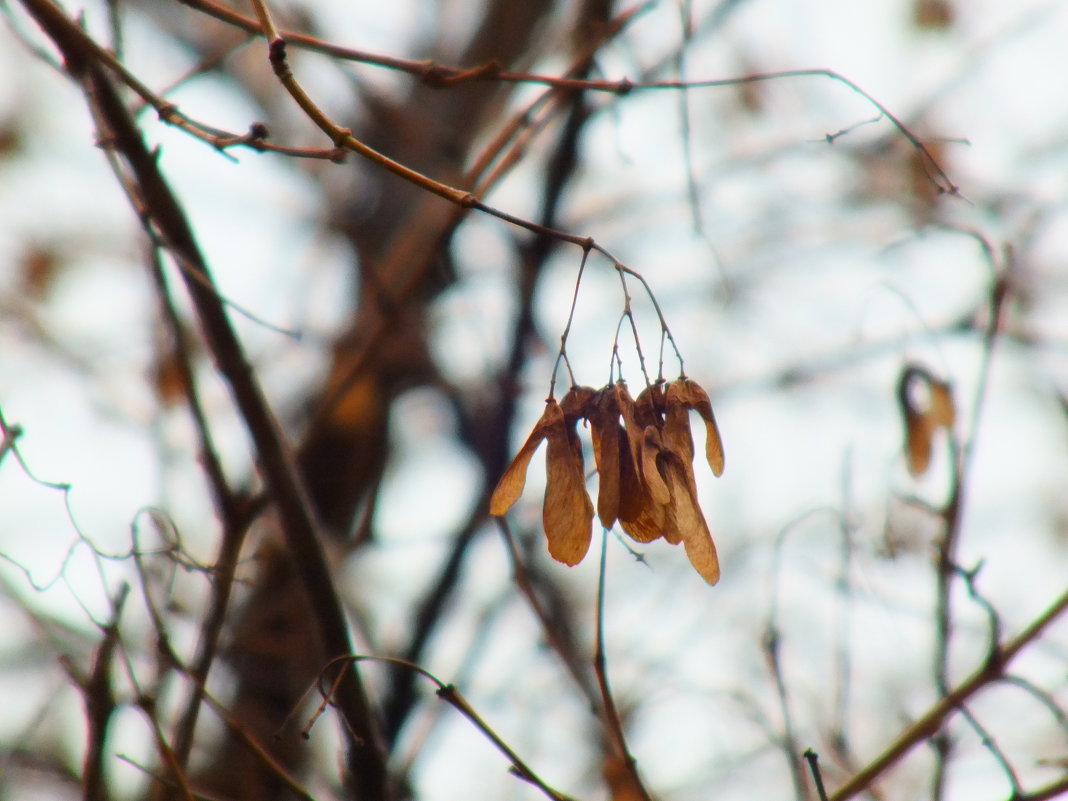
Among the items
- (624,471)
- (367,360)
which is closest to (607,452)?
(624,471)

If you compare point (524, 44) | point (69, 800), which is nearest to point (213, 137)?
point (69, 800)

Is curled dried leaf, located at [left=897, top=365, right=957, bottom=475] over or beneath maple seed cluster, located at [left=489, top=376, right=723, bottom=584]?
over

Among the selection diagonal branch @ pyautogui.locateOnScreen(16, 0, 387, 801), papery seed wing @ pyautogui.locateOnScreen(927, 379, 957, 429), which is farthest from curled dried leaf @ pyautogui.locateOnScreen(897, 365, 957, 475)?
diagonal branch @ pyautogui.locateOnScreen(16, 0, 387, 801)

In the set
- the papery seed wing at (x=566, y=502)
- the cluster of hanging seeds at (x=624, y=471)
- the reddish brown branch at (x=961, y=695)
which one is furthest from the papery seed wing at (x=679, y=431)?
the reddish brown branch at (x=961, y=695)

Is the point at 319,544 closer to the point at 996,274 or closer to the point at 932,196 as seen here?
the point at 996,274

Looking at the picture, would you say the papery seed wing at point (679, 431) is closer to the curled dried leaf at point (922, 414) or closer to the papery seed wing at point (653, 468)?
the papery seed wing at point (653, 468)

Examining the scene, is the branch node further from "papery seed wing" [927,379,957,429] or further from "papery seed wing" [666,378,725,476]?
"papery seed wing" [927,379,957,429]

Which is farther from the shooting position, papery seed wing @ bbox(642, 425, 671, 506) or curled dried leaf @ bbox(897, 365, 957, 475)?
curled dried leaf @ bbox(897, 365, 957, 475)
